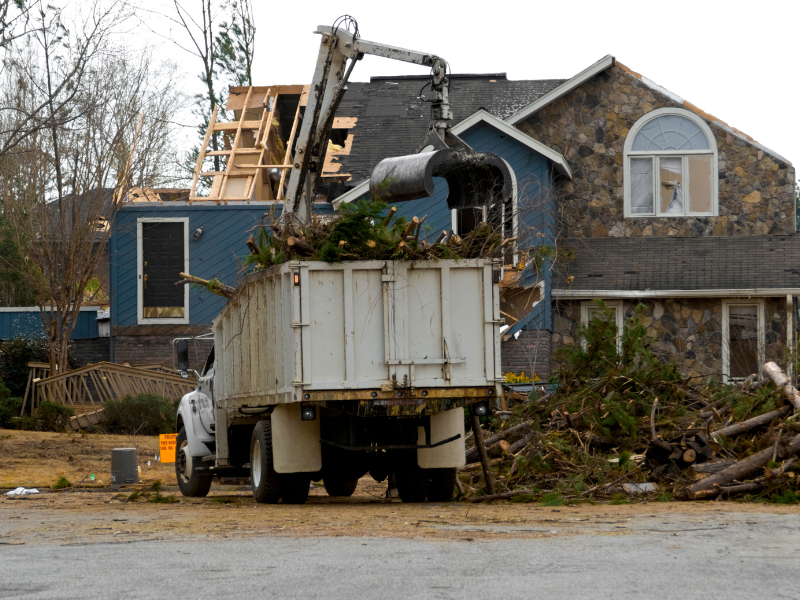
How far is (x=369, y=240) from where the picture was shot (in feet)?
33.9

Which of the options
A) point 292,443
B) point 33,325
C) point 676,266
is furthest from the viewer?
point 33,325

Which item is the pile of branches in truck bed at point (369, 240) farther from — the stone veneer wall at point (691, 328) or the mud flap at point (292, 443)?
the stone veneer wall at point (691, 328)

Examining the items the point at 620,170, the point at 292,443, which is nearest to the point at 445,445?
the point at 292,443

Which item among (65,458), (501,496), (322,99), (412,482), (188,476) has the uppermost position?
(322,99)

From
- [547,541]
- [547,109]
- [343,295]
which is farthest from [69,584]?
[547,109]

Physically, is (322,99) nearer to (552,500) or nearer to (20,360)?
(552,500)

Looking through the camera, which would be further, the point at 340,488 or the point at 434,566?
the point at 340,488

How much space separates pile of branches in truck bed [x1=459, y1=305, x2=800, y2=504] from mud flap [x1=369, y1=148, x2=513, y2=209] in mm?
2704

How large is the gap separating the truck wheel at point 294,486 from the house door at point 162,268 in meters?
14.1

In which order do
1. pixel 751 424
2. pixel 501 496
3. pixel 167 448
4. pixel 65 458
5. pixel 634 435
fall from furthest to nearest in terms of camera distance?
pixel 65 458
pixel 167 448
pixel 634 435
pixel 751 424
pixel 501 496

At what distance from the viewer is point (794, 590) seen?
220 inches

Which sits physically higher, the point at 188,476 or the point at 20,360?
the point at 20,360

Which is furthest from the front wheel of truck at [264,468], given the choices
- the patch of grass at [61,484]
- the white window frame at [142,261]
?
the white window frame at [142,261]

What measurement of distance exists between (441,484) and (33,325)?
2105 centimetres
